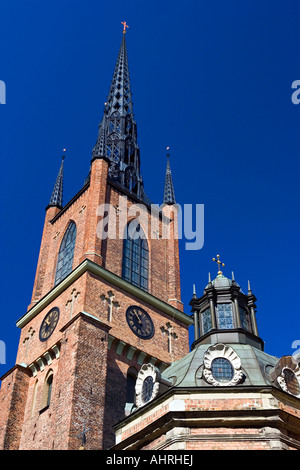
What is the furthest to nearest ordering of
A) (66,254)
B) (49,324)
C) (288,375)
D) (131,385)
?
(66,254) → (49,324) → (131,385) → (288,375)

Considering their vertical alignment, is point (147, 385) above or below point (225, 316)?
below

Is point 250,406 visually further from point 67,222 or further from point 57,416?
point 67,222

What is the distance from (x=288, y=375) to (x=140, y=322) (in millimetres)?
12061

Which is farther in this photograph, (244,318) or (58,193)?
(58,193)

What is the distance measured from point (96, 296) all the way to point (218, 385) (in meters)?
12.0

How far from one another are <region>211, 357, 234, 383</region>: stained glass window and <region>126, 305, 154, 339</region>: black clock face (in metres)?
10.9

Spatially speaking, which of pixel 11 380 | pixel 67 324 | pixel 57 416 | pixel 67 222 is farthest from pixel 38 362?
pixel 67 222

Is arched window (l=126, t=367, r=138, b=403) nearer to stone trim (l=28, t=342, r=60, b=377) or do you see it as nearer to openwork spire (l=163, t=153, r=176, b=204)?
stone trim (l=28, t=342, r=60, b=377)

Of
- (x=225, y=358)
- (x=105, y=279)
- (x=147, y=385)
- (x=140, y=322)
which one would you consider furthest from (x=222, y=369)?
(x=105, y=279)

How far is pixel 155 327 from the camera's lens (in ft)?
112

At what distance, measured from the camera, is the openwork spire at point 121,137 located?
42469 millimetres

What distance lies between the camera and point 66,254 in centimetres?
3778

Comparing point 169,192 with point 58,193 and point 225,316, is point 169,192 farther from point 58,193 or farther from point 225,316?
point 225,316

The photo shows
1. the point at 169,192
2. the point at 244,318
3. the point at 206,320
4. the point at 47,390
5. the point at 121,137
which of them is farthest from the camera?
the point at 121,137
